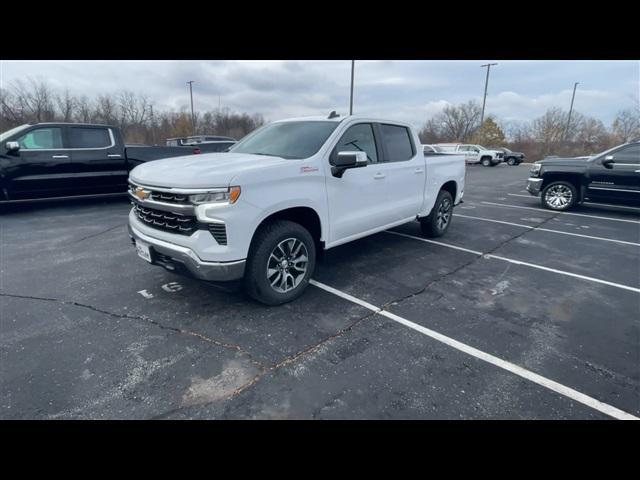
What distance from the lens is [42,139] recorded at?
7520 mm

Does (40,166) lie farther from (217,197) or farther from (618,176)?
(618,176)

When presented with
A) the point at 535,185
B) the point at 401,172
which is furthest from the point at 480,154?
the point at 401,172

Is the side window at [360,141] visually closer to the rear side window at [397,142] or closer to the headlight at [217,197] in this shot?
the rear side window at [397,142]

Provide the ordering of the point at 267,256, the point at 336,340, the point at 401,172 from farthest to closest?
the point at 401,172 < the point at 267,256 < the point at 336,340

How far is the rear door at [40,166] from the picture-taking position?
720 cm

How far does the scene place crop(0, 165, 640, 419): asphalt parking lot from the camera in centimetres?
227

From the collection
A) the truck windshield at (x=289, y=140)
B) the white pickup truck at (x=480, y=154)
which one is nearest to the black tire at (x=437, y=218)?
the truck windshield at (x=289, y=140)

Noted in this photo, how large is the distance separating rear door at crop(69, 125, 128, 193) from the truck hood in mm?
5678

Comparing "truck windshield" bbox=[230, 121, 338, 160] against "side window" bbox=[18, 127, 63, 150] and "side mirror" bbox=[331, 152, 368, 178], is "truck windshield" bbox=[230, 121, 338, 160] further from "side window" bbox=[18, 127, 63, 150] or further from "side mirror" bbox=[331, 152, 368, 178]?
"side window" bbox=[18, 127, 63, 150]

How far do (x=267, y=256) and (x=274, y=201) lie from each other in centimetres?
54

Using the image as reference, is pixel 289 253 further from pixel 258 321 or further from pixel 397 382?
pixel 397 382

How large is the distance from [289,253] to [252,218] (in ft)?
2.22

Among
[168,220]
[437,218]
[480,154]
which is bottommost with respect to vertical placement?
[437,218]

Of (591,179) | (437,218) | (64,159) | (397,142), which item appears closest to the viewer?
(397,142)
